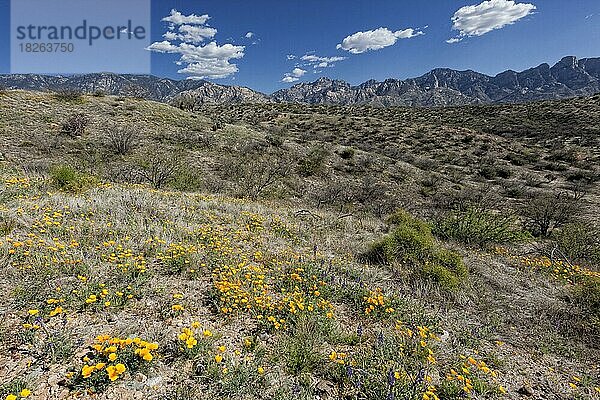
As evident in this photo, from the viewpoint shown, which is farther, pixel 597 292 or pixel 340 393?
pixel 597 292

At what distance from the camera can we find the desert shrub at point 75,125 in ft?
62.7

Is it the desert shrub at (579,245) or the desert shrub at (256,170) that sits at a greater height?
the desert shrub at (256,170)

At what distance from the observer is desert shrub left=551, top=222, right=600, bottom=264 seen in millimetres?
8883

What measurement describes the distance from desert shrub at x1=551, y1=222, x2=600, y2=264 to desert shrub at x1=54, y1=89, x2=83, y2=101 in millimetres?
31519

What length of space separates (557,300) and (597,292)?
618mm

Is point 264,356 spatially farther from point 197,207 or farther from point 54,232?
point 197,207

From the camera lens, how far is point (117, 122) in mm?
22438

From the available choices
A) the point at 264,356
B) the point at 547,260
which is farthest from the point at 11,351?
the point at 547,260

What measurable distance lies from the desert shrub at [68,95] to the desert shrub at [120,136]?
229 inches

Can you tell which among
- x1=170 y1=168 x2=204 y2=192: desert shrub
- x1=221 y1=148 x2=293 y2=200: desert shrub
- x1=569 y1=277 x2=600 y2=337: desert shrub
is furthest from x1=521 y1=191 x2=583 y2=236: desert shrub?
x1=170 y1=168 x2=204 y2=192: desert shrub

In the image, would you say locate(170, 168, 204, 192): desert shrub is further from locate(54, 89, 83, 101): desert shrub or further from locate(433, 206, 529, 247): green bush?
locate(54, 89, 83, 101): desert shrub

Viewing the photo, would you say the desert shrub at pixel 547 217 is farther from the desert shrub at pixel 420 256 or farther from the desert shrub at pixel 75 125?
the desert shrub at pixel 75 125

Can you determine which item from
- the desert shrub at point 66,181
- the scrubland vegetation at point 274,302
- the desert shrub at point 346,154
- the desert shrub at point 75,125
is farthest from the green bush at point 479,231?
the desert shrub at point 75,125

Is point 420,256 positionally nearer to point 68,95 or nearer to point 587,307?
point 587,307
